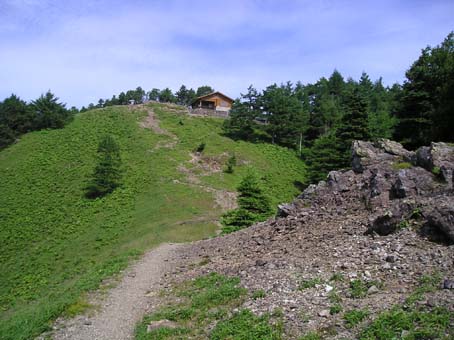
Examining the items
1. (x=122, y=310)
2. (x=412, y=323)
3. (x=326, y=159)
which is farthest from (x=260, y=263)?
(x=326, y=159)

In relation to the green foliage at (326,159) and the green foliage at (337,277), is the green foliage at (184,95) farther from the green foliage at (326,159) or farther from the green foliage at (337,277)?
the green foliage at (337,277)

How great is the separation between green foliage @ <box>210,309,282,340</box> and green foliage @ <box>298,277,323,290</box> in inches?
72.9

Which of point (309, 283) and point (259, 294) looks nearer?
point (309, 283)

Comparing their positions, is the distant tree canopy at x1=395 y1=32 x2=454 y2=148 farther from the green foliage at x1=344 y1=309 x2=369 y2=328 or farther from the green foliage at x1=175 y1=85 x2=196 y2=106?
the green foliage at x1=175 y1=85 x2=196 y2=106

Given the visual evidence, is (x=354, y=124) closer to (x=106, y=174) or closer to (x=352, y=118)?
(x=352, y=118)

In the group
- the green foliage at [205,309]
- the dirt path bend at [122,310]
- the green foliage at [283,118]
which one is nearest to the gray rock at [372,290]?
the green foliage at [205,309]

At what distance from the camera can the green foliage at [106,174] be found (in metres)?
43.6

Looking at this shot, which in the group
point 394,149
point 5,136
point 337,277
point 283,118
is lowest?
point 337,277

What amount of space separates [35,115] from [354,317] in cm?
7035

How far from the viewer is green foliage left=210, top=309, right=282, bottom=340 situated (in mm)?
9609

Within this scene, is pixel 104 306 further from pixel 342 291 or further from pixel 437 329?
pixel 437 329

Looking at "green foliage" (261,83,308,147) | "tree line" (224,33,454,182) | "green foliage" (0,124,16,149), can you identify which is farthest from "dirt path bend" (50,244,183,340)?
"green foliage" (0,124,16,149)

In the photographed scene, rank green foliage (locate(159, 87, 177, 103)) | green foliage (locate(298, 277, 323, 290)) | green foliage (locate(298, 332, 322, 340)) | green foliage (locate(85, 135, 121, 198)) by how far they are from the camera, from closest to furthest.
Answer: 1. green foliage (locate(298, 332, 322, 340))
2. green foliage (locate(298, 277, 323, 290))
3. green foliage (locate(85, 135, 121, 198))
4. green foliage (locate(159, 87, 177, 103))

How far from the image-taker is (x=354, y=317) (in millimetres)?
9117
